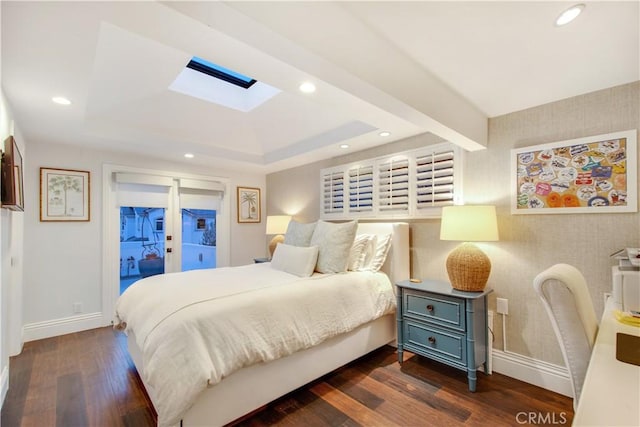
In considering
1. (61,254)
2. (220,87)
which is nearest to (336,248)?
(220,87)

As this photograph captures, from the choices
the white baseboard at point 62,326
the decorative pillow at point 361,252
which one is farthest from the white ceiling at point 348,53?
the white baseboard at point 62,326

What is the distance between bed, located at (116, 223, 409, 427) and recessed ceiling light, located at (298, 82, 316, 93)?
4.63ft

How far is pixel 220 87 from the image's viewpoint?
3334 mm

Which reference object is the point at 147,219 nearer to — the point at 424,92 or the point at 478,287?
the point at 424,92

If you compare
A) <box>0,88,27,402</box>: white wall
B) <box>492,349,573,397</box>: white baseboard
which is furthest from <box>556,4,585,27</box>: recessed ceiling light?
<box>0,88,27,402</box>: white wall

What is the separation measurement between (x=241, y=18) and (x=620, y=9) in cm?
174

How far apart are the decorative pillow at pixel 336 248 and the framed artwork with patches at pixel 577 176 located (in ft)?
4.65

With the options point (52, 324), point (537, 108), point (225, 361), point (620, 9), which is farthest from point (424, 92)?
point (52, 324)

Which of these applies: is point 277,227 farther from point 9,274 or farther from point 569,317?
point 569,317

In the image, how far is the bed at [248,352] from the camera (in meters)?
1.52

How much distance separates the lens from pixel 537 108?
230 cm

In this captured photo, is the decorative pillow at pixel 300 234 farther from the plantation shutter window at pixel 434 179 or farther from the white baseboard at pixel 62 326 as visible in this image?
the white baseboard at pixel 62 326

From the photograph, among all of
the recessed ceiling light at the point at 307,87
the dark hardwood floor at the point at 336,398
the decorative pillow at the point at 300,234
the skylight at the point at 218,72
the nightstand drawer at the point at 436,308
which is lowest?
the dark hardwood floor at the point at 336,398

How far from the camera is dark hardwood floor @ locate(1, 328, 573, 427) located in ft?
6.07
